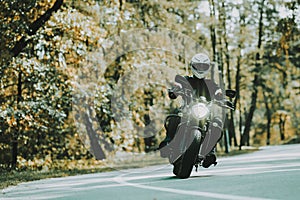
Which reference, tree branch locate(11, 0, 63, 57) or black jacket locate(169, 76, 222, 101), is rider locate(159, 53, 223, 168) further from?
tree branch locate(11, 0, 63, 57)

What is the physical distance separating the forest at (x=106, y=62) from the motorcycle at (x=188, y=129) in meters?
7.27

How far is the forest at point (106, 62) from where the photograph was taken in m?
16.3

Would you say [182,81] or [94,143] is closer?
[182,81]

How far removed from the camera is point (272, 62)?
1324 inches

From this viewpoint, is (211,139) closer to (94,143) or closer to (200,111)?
(200,111)

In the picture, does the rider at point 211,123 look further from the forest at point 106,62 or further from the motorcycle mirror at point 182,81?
the forest at point 106,62

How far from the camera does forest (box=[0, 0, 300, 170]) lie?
53.6ft

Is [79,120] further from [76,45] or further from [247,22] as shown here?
[247,22]

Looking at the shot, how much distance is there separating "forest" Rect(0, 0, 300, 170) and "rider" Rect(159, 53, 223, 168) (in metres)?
7.15

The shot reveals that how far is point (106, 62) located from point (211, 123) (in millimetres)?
14206

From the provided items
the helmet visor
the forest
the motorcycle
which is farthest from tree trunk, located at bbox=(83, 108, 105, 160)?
the helmet visor

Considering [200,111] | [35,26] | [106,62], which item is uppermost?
[35,26]

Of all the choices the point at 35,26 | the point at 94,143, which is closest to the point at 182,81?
the point at 35,26

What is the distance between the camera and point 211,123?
908 centimetres
